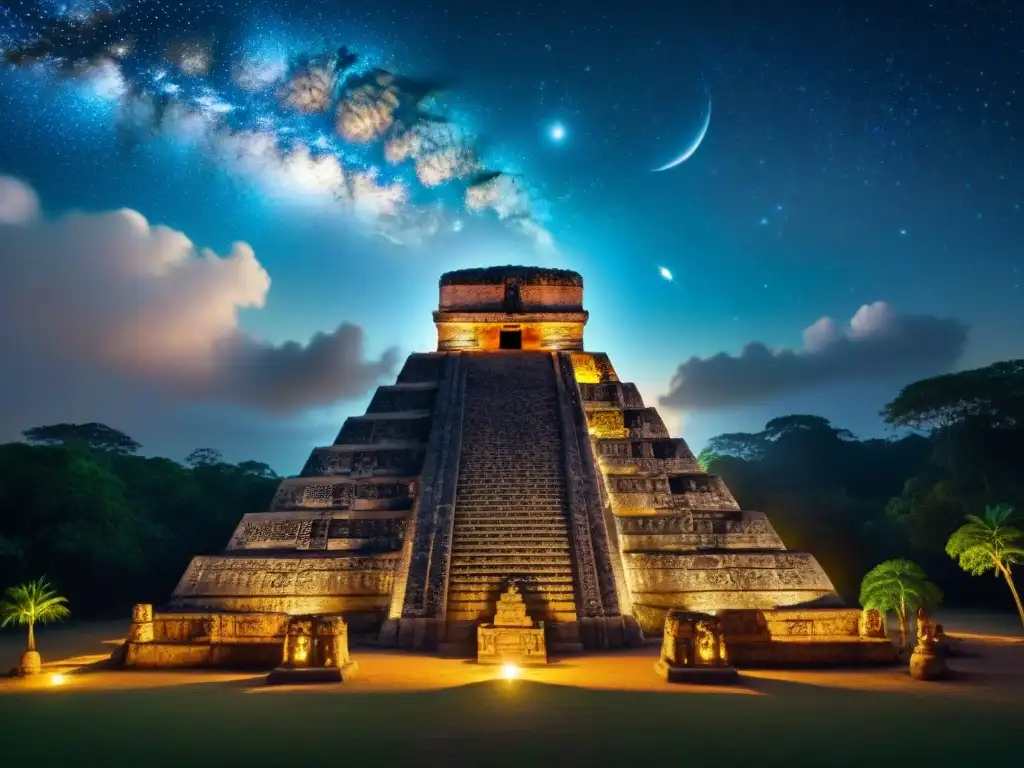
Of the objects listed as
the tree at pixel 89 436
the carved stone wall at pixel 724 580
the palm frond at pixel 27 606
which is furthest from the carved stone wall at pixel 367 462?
the tree at pixel 89 436

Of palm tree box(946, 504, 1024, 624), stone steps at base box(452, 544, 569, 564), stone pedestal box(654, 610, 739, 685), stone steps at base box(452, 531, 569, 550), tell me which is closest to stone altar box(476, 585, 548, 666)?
stone pedestal box(654, 610, 739, 685)

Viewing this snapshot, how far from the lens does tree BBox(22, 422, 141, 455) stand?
34.4 metres

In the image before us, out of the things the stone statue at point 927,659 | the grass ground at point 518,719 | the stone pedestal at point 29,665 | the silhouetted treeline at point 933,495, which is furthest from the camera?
the silhouetted treeline at point 933,495

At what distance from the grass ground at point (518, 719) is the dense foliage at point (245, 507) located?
10403 millimetres

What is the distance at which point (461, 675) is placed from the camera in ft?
29.5

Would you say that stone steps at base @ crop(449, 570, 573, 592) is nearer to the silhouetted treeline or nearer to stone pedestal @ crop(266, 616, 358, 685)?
stone pedestal @ crop(266, 616, 358, 685)

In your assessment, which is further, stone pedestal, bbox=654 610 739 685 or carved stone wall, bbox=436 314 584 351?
carved stone wall, bbox=436 314 584 351

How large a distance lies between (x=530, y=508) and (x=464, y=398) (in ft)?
13.9

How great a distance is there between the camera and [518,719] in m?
6.54

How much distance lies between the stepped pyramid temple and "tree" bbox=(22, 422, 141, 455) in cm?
2125

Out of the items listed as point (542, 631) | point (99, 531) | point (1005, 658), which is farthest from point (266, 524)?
point (1005, 658)

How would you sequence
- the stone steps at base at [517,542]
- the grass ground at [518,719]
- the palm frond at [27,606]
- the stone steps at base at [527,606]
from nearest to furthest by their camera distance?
the grass ground at [518,719], the palm frond at [27,606], the stone steps at base at [527,606], the stone steps at base at [517,542]

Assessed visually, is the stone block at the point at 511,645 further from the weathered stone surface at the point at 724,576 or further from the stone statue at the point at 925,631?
the stone statue at the point at 925,631

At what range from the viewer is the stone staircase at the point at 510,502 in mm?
11781
